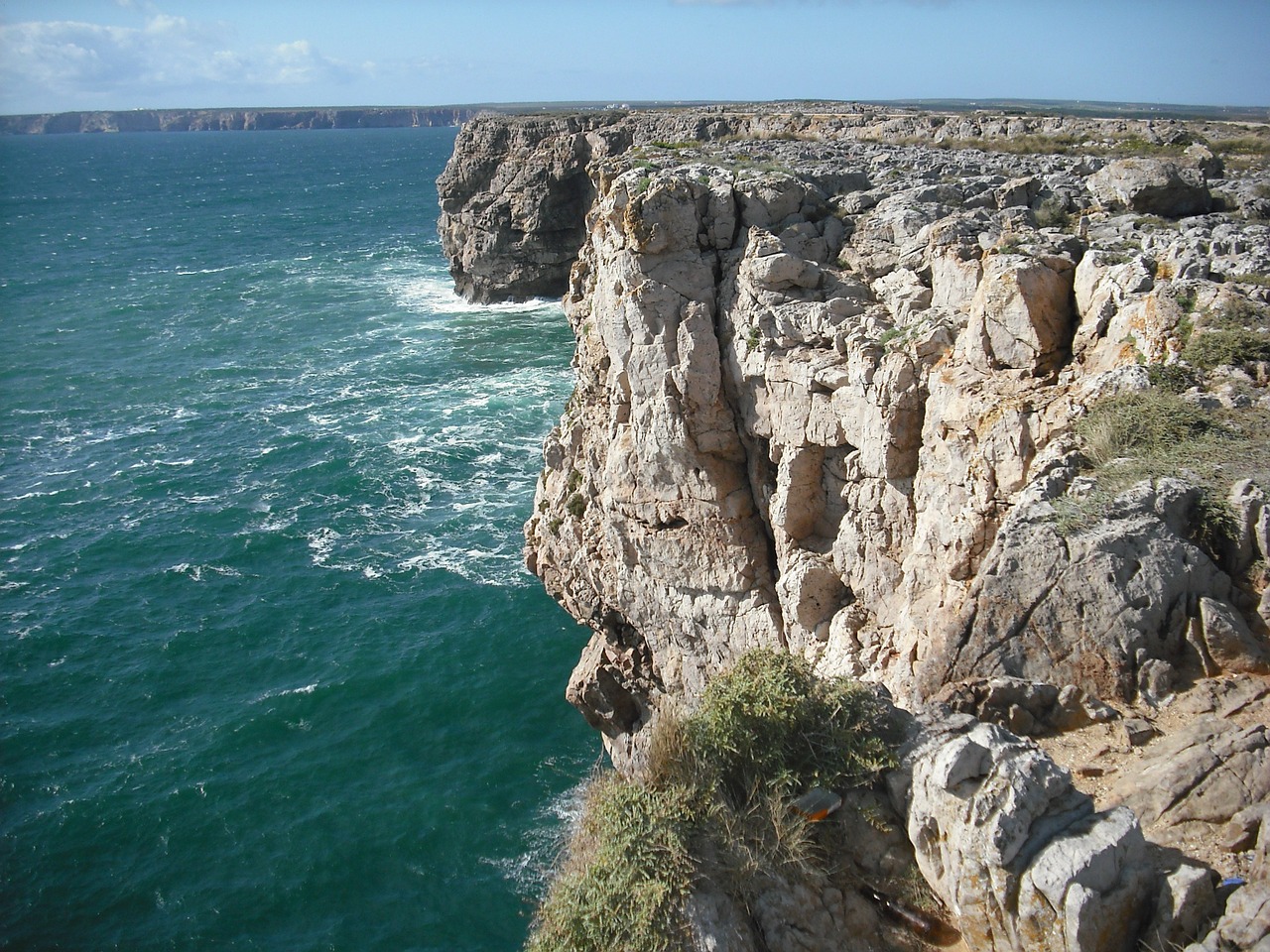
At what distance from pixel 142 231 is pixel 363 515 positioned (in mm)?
90553

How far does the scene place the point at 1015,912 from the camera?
27.7 ft

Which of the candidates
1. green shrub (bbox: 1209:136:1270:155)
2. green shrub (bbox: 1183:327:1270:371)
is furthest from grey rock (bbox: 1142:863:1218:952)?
green shrub (bbox: 1209:136:1270:155)

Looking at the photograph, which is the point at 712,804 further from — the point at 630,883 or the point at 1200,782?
the point at 1200,782

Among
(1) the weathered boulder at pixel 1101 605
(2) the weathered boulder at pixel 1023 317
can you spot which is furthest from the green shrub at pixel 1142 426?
(2) the weathered boulder at pixel 1023 317

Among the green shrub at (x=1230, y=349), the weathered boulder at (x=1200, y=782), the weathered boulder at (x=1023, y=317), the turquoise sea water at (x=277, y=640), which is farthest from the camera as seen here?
the turquoise sea water at (x=277, y=640)

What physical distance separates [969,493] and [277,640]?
2710 centimetres

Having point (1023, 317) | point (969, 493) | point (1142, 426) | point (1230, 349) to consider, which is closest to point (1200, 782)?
point (1142, 426)

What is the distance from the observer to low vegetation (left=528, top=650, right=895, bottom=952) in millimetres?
9094

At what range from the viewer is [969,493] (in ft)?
46.6

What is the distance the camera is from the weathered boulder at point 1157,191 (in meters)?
20.3

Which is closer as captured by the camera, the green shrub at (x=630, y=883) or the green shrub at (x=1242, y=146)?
the green shrub at (x=630, y=883)

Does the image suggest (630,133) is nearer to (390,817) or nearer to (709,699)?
(390,817)

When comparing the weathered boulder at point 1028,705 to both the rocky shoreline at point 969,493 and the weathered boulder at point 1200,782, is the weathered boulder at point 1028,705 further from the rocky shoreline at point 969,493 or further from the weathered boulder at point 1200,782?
the weathered boulder at point 1200,782

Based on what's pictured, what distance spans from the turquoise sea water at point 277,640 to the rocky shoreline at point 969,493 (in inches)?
216
